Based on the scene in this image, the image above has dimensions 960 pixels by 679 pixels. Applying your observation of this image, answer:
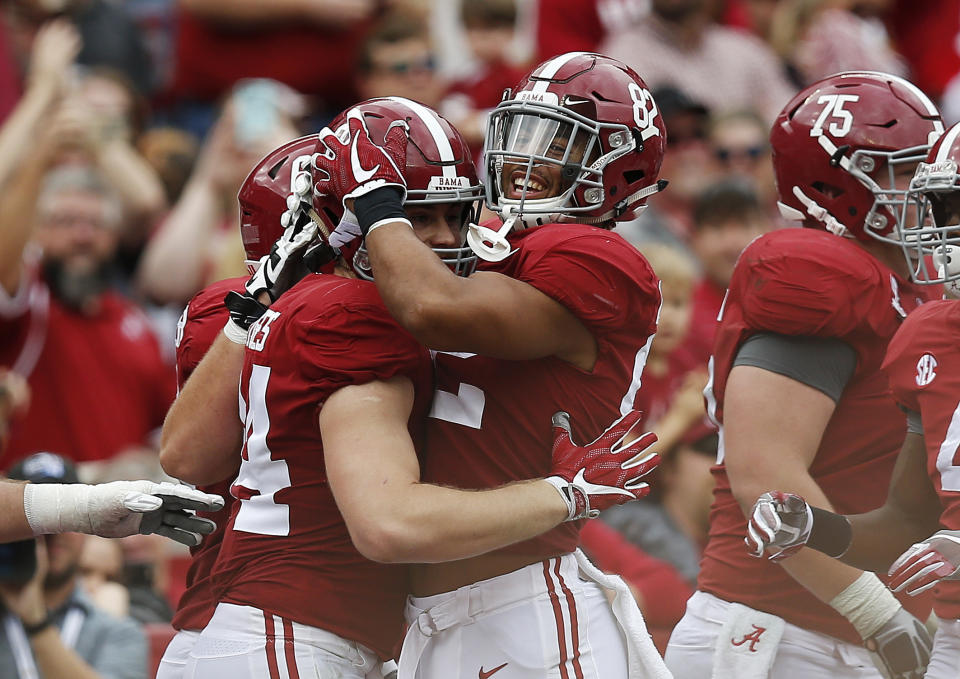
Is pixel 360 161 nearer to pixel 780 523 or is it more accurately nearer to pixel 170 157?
pixel 780 523

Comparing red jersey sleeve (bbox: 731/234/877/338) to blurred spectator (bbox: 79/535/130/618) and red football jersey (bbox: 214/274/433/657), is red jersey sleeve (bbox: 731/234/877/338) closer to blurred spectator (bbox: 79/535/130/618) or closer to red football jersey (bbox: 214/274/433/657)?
red football jersey (bbox: 214/274/433/657)

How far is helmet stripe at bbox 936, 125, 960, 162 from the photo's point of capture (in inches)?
146

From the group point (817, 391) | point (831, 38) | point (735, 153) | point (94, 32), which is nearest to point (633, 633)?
point (817, 391)

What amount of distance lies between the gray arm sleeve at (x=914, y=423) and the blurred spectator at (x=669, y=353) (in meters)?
2.57

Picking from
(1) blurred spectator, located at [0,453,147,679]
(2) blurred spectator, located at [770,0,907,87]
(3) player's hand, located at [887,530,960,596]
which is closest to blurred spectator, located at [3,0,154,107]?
(1) blurred spectator, located at [0,453,147,679]

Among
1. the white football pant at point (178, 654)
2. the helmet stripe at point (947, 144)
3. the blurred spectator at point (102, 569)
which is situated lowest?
the blurred spectator at point (102, 569)

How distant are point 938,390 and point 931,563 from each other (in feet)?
1.40

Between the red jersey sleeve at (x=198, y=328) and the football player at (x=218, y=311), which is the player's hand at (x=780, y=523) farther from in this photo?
the red jersey sleeve at (x=198, y=328)

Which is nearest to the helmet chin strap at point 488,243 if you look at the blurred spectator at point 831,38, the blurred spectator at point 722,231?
the blurred spectator at point 722,231

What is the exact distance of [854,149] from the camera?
13.6 feet

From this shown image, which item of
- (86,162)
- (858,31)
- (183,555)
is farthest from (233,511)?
(858,31)

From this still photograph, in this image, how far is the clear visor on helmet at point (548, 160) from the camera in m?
3.84

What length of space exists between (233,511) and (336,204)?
0.79 meters

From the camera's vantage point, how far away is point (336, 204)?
11.9 ft
